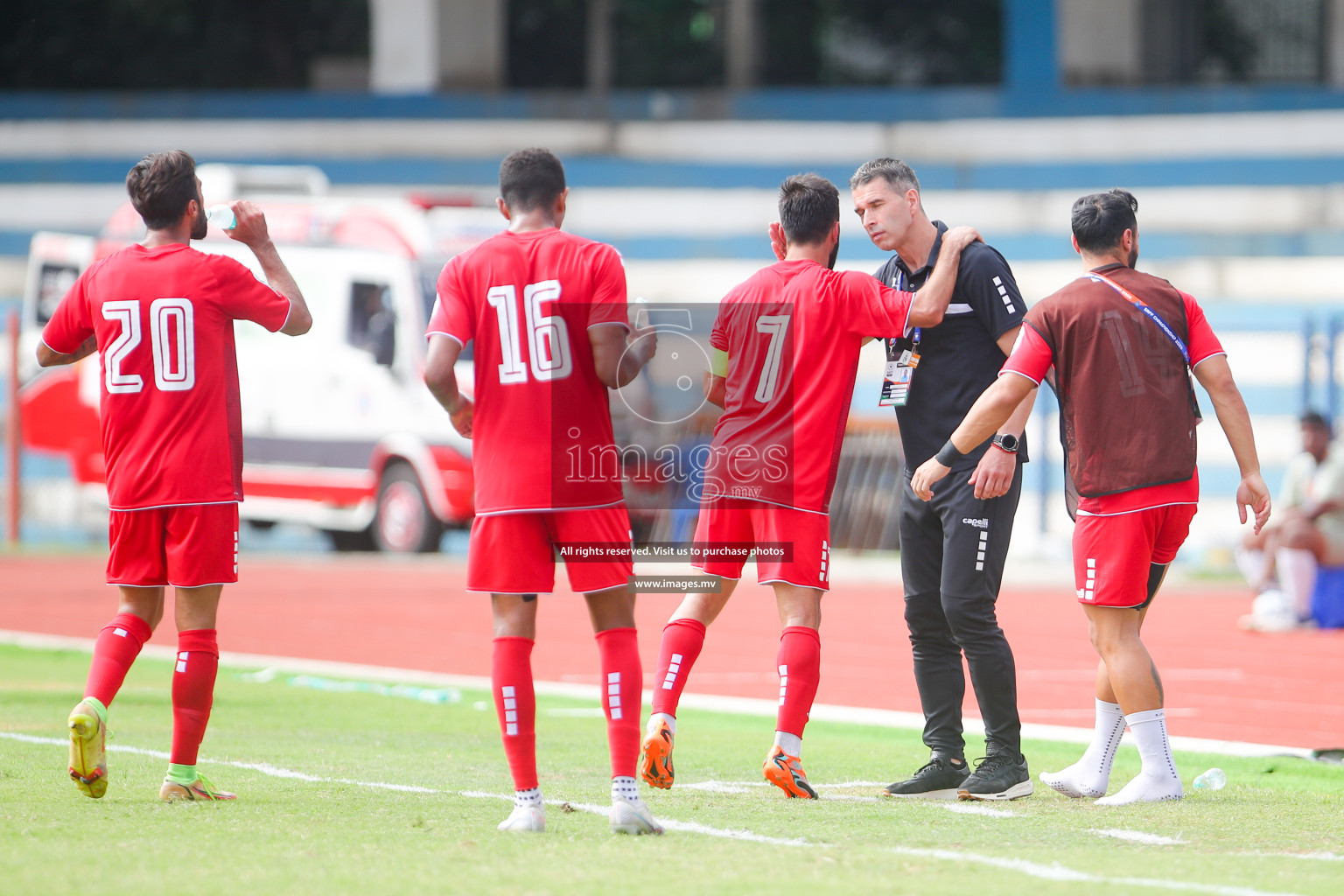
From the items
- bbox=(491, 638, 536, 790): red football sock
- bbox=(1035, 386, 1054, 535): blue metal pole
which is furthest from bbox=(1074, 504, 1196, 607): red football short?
bbox=(1035, 386, 1054, 535): blue metal pole

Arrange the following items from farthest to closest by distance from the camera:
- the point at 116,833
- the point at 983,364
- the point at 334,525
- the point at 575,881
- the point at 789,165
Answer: the point at 789,165, the point at 334,525, the point at 983,364, the point at 116,833, the point at 575,881

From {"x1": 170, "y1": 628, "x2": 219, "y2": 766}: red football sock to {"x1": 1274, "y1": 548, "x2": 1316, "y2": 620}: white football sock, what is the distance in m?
9.61

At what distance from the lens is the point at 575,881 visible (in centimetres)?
480

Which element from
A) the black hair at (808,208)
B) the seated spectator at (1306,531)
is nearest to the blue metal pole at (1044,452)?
the seated spectator at (1306,531)

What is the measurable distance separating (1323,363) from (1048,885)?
50.6ft

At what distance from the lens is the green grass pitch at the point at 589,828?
4.86 meters

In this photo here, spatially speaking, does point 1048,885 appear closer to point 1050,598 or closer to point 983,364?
point 983,364

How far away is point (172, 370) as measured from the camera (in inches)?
246

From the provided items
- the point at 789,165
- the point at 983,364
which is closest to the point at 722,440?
the point at 983,364

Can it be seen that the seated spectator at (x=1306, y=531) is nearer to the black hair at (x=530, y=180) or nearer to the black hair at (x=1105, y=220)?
the black hair at (x=1105, y=220)

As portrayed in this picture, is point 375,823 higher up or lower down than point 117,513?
lower down

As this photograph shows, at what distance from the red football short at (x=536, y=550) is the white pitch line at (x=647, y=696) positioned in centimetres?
313

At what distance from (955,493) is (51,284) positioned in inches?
689

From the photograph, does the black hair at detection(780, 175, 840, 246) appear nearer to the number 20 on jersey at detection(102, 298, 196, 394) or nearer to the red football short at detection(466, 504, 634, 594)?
the red football short at detection(466, 504, 634, 594)
